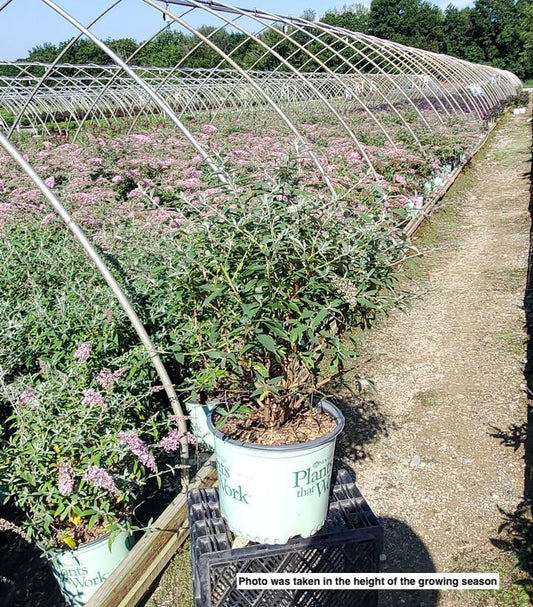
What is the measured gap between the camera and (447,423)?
3684 millimetres

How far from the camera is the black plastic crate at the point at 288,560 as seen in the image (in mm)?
1889

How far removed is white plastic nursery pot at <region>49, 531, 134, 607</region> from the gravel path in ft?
3.90

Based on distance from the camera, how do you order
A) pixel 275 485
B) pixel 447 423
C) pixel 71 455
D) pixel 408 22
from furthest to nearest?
pixel 408 22
pixel 447 423
pixel 71 455
pixel 275 485

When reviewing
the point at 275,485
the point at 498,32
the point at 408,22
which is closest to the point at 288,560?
the point at 275,485

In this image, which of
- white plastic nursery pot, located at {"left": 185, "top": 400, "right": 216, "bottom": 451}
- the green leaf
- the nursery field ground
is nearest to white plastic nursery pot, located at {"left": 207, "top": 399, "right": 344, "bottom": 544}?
Result: the green leaf

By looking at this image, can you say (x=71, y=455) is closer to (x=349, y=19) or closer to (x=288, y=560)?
(x=288, y=560)

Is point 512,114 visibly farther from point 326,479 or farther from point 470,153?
point 326,479

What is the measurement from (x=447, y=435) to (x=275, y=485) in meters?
1.99

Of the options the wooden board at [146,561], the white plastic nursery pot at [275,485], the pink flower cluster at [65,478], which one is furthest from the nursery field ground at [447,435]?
the pink flower cluster at [65,478]

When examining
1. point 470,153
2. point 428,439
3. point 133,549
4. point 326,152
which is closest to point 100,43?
point 133,549

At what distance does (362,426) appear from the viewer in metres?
3.65

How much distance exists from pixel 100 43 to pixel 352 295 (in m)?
2.83

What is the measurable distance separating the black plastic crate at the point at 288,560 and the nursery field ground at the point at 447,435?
51cm

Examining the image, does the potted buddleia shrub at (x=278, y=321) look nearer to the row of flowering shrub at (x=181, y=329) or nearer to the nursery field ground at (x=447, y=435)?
the row of flowering shrub at (x=181, y=329)
